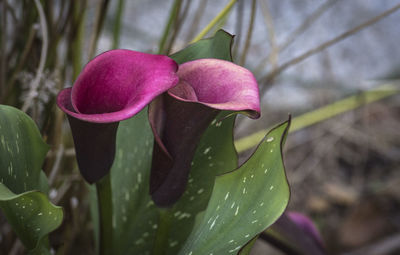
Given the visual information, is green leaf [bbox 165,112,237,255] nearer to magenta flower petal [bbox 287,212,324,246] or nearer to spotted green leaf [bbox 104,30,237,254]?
spotted green leaf [bbox 104,30,237,254]

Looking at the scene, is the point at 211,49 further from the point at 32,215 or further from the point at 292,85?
the point at 292,85

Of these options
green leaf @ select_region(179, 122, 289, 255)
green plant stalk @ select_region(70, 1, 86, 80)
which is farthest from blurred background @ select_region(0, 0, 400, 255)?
green leaf @ select_region(179, 122, 289, 255)

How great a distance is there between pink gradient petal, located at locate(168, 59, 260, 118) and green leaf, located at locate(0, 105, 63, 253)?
96mm

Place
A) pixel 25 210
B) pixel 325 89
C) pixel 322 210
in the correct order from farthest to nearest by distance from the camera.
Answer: pixel 325 89 → pixel 322 210 → pixel 25 210

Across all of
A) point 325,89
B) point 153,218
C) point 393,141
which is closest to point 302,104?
Result: point 325,89

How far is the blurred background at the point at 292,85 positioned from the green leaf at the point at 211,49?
0.08m

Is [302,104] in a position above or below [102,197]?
below

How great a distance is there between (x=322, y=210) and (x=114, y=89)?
2.49 feet

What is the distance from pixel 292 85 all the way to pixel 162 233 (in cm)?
107

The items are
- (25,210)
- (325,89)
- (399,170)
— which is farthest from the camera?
(325,89)

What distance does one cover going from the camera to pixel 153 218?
349 mm

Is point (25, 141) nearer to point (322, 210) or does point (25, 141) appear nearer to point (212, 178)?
point (212, 178)

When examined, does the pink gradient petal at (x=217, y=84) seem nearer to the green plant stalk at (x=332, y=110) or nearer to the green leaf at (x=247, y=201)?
the green leaf at (x=247, y=201)

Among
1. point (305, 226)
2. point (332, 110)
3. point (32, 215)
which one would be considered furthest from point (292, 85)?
point (32, 215)
